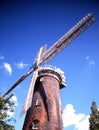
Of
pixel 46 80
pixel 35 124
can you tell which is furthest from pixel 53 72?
pixel 35 124

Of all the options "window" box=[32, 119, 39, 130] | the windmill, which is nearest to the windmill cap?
the windmill

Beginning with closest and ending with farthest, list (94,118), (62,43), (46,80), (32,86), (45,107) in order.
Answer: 1. (45,107)
2. (32,86)
3. (46,80)
4. (62,43)
5. (94,118)

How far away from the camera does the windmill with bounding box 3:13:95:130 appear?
75.0 feet

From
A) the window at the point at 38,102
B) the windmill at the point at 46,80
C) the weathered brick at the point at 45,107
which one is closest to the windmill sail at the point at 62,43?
the windmill at the point at 46,80

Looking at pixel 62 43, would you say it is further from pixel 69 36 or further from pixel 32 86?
pixel 32 86

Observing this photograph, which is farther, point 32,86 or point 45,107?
point 32,86

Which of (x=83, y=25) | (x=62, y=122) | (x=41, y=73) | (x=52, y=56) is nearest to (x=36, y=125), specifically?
(x=62, y=122)

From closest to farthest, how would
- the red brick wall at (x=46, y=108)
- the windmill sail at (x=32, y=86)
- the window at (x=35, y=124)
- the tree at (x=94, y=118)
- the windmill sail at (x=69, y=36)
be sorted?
the window at (x=35, y=124) < the red brick wall at (x=46, y=108) < the windmill sail at (x=32, y=86) < the windmill sail at (x=69, y=36) < the tree at (x=94, y=118)

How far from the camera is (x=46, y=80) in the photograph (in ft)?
86.0

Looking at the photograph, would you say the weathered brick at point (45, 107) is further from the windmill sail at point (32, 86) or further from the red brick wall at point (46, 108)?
the windmill sail at point (32, 86)

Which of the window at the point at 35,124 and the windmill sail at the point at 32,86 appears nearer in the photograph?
the window at the point at 35,124

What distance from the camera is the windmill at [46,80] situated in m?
22.9

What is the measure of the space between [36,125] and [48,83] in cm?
539

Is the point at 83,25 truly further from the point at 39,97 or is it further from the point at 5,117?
the point at 5,117
